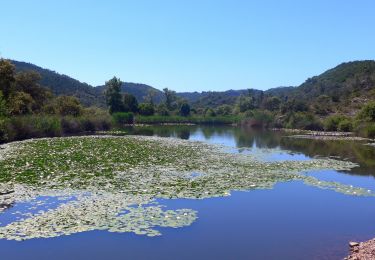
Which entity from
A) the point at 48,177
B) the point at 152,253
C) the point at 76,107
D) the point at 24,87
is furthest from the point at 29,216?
the point at 76,107

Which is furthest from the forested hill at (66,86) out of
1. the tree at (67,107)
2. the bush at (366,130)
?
the bush at (366,130)

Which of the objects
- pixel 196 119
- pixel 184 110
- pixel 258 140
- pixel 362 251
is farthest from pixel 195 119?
pixel 362 251

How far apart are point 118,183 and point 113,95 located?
9145 centimetres

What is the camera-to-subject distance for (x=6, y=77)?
5266cm

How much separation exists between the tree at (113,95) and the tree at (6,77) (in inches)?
2122

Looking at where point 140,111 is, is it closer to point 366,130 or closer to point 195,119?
point 195,119

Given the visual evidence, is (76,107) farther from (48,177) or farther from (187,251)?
(187,251)

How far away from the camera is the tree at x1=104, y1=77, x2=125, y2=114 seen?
10775 centimetres

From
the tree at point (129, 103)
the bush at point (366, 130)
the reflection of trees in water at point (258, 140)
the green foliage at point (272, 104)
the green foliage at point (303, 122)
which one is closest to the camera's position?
the reflection of trees in water at point (258, 140)

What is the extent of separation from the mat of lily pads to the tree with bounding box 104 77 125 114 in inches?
3041

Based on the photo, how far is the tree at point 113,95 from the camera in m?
108

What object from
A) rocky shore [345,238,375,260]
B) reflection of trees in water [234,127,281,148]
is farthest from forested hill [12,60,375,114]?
rocky shore [345,238,375,260]

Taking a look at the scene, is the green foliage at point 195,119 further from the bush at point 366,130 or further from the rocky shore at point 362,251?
the rocky shore at point 362,251

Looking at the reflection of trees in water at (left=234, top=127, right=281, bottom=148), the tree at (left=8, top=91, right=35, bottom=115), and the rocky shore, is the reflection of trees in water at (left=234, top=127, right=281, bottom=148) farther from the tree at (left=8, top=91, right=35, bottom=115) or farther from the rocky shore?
the rocky shore
